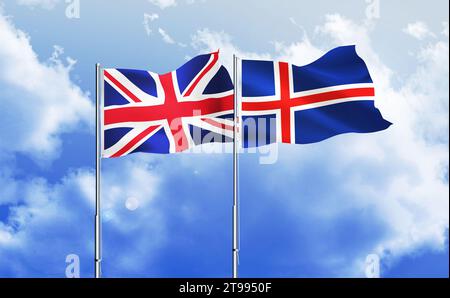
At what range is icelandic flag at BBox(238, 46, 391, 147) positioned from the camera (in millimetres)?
12586

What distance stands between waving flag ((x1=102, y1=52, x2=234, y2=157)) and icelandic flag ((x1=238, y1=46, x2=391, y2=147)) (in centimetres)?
39

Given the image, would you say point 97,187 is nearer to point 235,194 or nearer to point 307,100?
point 235,194

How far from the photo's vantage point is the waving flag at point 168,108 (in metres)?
12.5

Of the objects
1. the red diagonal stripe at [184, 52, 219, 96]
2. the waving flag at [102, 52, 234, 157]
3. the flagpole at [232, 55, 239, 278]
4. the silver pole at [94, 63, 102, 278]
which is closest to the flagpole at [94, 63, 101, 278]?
the silver pole at [94, 63, 102, 278]

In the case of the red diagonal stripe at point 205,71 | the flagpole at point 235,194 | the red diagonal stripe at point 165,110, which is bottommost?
the flagpole at point 235,194

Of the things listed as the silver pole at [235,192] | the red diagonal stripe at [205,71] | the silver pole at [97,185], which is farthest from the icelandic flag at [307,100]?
the silver pole at [97,185]

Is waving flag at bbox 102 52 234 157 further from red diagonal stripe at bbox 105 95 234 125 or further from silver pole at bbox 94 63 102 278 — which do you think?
silver pole at bbox 94 63 102 278

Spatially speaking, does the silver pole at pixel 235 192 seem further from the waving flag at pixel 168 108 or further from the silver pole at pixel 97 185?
the silver pole at pixel 97 185

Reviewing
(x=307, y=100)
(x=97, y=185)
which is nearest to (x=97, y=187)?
(x=97, y=185)

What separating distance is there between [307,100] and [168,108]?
2258mm

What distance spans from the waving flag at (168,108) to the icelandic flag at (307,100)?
39cm
